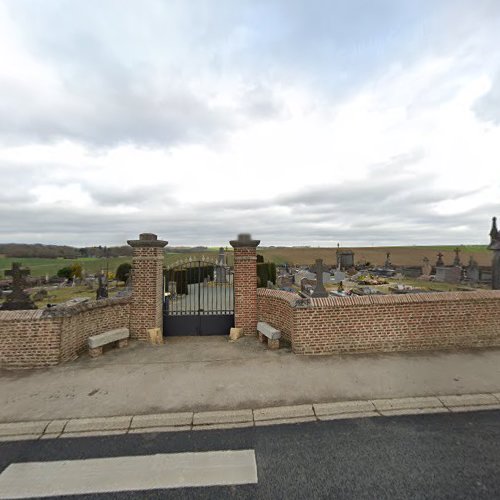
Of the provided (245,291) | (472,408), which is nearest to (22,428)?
(245,291)

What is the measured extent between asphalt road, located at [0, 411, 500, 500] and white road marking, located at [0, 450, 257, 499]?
0.09 metres

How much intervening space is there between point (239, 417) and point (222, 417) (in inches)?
10.5

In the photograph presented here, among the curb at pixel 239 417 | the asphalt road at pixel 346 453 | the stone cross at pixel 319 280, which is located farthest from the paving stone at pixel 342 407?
the stone cross at pixel 319 280

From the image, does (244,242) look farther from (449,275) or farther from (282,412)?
(449,275)

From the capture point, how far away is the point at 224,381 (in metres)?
5.32

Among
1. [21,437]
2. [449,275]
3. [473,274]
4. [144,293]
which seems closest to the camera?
[21,437]

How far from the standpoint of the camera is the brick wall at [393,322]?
656cm

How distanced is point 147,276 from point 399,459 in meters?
6.67

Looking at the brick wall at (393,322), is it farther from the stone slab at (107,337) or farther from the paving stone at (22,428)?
the paving stone at (22,428)

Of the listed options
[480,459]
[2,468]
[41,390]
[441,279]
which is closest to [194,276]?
[41,390]

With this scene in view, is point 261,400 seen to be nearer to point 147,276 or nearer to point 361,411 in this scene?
point 361,411

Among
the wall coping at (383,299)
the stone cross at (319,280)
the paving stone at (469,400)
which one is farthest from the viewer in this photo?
the stone cross at (319,280)

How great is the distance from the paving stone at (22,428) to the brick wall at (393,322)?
4.87 metres

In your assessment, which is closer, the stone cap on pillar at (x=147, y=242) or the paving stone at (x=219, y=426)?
the paving stone at (x=219, y=426)
